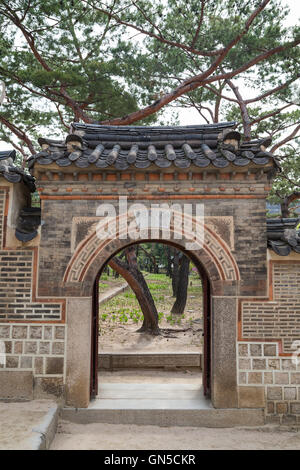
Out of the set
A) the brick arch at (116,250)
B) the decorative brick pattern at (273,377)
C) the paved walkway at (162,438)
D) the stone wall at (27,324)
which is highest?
the brick arch at (116,250)

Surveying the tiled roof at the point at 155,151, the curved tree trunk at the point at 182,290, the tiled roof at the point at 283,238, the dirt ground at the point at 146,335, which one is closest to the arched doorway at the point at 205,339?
the tiled roof at the point at 283,238

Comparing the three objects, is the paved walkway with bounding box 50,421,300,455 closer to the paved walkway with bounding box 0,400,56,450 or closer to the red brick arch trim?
the paved walkway with bounding box 0,400,56,450

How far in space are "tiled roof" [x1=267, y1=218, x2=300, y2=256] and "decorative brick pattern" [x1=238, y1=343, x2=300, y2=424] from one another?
4.75ft

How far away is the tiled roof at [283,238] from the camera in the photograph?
5.28 metres

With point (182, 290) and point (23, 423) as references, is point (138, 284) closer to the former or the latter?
point (182, 290)

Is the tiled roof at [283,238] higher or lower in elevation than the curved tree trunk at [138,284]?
higher

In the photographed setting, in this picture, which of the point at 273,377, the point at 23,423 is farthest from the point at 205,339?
the point at 23,423

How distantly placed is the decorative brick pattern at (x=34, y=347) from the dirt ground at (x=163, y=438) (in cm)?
87

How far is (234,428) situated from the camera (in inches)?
204

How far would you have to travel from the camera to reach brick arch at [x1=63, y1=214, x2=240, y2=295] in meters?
5.44

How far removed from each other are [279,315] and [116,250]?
268 centimetres

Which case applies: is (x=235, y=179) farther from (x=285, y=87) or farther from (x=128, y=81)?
(x=285, y=87)

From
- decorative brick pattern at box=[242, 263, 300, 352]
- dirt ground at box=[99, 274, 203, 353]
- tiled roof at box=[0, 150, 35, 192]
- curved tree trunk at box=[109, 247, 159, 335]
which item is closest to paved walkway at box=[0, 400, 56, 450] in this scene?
decorative brick pattern at box=[242, 263, 300, 352]

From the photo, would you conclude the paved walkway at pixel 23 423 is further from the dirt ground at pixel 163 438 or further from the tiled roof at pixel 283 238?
the tiled roof at pixel 283 238
